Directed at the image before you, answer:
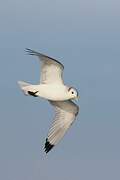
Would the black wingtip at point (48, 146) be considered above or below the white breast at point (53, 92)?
below

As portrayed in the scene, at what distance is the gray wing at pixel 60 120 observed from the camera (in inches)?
461

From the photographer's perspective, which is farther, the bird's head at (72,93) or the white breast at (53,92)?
the bird's head at (72,93)

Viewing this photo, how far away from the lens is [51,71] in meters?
11.2

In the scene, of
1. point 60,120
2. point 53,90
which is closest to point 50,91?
point 53,90

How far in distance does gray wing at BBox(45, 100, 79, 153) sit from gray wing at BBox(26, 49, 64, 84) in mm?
756

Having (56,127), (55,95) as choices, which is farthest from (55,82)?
(56,127)

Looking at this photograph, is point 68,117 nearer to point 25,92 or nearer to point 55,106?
point 55,106

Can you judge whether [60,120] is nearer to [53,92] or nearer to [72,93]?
[72,93]

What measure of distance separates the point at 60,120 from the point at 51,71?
1.23m

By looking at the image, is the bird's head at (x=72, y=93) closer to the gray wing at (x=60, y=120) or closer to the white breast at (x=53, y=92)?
the white breast at (x=53, y=92)

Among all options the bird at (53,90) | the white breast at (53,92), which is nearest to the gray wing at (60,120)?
the bird at (53,90)

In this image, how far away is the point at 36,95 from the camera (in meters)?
10.9

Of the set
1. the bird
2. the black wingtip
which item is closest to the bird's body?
the bird

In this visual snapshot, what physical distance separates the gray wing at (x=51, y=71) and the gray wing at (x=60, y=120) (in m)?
0.76
